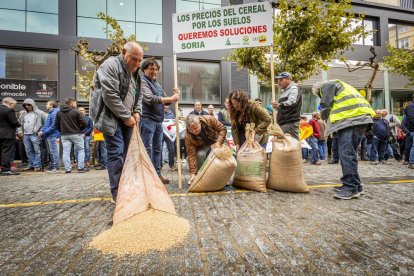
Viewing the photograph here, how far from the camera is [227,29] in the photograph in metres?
4.32

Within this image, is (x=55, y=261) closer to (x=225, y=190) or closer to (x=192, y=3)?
(x=225, y=190)

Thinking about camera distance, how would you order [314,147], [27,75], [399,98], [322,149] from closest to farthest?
[314,147] < [322,149] < [27,75] < [399,98]

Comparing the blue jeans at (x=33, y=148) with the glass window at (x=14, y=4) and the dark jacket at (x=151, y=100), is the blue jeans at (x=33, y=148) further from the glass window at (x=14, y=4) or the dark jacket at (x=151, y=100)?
the glass window at (x=14, y=4)

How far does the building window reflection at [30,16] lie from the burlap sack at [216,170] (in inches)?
557

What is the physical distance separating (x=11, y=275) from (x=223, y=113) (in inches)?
278

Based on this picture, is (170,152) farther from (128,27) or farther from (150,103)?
(128,27)

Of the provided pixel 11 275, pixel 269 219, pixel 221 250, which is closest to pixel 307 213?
pixel 269 219

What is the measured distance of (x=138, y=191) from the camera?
220 cm

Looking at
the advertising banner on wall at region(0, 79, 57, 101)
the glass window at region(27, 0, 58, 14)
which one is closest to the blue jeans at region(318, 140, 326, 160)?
the advertising banner on wall at region(0, 79, 57, 101)

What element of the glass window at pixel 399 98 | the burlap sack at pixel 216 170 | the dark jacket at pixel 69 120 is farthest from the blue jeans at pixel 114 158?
the glass window at pixel 399 98

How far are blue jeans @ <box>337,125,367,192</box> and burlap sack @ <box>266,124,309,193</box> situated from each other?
0.52 meters

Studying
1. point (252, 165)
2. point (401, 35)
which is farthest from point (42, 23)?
point (401, 35)

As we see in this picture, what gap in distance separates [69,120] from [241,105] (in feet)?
16.7

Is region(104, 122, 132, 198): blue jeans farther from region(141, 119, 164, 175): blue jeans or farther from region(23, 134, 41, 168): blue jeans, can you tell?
region(23, 134, 41, 168): blue jeans
